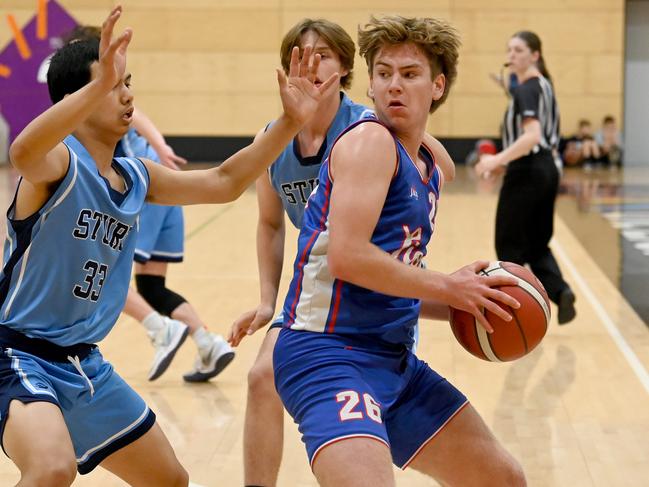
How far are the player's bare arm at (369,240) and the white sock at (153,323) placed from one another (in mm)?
2990

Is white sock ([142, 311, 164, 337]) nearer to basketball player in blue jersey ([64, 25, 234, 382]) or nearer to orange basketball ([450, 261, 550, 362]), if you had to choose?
basketball player in blue jersey ([64, 25, 234, 382])

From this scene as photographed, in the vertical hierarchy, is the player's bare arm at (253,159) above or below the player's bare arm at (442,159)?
above

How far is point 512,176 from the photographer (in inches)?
272

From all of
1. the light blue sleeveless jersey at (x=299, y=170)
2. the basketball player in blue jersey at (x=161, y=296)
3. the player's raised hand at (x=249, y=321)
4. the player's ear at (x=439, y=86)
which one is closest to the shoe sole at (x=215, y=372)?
the basketball player in blue jersey at (x=161, y=296)

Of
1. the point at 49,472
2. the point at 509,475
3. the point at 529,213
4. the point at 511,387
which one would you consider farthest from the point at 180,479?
the point at 529,213

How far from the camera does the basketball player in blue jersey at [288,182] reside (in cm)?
340

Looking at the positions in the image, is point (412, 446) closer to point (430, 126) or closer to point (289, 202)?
point (289, 202)

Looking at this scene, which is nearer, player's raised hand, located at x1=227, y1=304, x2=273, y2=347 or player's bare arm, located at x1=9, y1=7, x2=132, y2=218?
player's bare arm, located at x1=9, y1=7, x2=132, y2=218

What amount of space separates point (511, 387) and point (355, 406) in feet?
9.87

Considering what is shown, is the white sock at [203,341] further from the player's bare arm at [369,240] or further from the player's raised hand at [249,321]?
the player's bare arm at [369,240]

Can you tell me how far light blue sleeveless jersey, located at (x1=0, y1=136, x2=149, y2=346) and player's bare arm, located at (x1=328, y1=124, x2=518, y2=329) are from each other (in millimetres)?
673

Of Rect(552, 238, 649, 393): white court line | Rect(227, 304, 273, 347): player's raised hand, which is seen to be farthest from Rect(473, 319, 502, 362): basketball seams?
Rect(552, 238, 649, 393): white court line

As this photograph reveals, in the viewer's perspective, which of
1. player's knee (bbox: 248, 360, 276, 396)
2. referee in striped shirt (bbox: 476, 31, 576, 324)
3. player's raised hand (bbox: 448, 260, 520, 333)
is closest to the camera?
player's raised hand (bbox: 448, 260, 520, 333)

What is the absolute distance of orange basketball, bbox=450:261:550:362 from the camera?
286 centimetres
